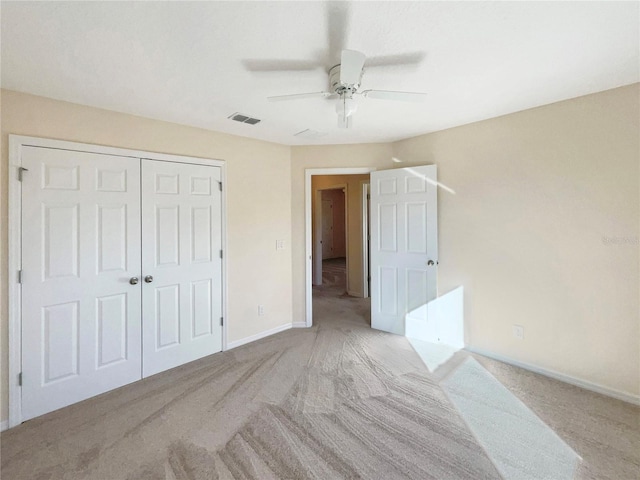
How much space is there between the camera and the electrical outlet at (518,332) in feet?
9.07

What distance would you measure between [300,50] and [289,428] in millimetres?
2426

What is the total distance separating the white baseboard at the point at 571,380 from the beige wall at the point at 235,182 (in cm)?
245

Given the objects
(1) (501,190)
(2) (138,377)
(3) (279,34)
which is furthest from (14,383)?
(1) (501,190)

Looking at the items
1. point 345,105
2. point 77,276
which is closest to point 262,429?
point 77,276

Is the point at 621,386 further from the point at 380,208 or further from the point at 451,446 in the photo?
the point at 380,208

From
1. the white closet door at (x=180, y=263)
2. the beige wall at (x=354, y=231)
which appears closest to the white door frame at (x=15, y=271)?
the white closet door at (x=180, y=263)

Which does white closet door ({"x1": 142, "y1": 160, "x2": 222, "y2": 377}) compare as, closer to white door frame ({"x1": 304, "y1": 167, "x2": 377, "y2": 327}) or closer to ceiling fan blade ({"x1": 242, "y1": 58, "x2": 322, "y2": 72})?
white door frame ({"x1": 304, "y1": 167, "x2": 377, "y2": 327})

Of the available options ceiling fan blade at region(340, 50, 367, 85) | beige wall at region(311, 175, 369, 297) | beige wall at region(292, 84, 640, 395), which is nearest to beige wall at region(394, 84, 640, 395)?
beige wall at region(292, 84, 640, 395)

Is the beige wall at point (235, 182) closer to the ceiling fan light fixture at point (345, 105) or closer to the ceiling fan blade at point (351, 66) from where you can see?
the ceiling fan light fixture at point (345, 105)

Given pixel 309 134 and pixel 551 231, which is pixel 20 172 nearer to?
pixel 309 134

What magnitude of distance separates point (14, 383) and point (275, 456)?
6.53 feet

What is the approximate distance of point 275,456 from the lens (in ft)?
5.68

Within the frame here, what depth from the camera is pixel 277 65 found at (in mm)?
1868

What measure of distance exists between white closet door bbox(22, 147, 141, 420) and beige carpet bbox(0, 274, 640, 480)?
0.22 m
